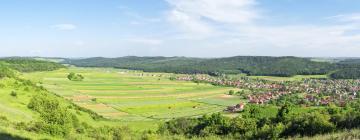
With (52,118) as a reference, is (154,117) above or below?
below

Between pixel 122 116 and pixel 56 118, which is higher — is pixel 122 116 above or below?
below

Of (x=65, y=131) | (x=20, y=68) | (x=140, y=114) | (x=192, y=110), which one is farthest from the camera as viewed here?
(x=20, y=68)

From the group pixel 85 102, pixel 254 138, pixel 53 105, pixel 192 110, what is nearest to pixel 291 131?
pixel 254 138

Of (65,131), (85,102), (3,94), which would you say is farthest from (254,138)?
(85,102)

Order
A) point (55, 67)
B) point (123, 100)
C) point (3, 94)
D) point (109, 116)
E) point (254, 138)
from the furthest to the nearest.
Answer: point (55, 67), point (123, 100), point (109, 116), point (3, 94), point (254, 138)

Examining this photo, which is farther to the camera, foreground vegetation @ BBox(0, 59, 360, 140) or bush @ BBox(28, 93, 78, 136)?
foreground vegetation @ BBox(0, 59, 360, 140)

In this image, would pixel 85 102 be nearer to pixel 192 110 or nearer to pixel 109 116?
pixel 109 116

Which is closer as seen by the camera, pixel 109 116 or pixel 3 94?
pixel 3 94

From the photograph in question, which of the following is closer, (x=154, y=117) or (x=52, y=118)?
(x=52, y=118)

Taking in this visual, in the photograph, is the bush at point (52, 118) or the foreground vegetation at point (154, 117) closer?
the bush at point (52, 118)
